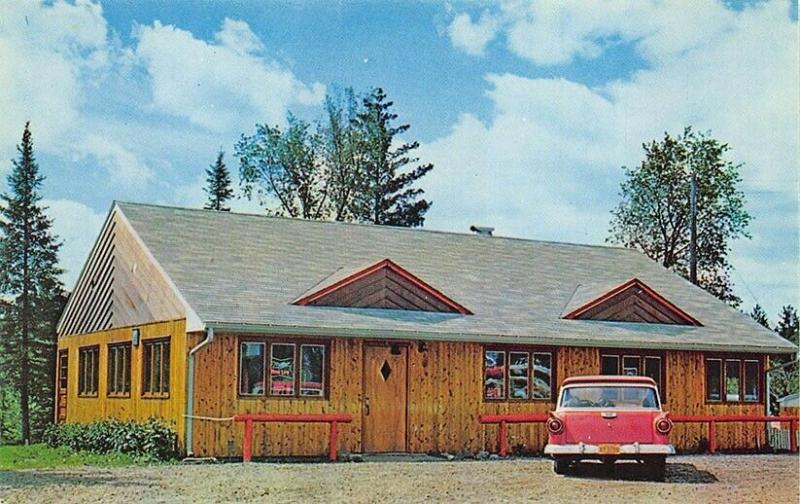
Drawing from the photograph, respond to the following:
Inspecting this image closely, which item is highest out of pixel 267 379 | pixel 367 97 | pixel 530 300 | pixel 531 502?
pixel 367 97

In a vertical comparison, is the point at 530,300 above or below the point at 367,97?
below

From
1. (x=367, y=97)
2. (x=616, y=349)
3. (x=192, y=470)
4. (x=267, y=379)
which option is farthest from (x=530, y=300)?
(x=367, y=97)

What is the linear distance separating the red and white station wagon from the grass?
25.5 feet

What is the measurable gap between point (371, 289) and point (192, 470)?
272 inches

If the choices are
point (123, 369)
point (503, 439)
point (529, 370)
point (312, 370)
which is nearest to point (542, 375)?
point (529, 370)

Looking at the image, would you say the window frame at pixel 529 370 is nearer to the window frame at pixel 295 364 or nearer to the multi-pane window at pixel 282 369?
the window frame at pixel 295 364

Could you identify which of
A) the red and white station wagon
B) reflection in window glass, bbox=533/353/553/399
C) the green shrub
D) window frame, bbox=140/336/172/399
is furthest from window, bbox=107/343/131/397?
the red and white station wagon

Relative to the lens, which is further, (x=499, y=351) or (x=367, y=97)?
(x=367, y=97)

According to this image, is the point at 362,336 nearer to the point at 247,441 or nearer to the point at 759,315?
the point at 247,441

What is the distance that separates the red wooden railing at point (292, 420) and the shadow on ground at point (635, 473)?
474 centimetres

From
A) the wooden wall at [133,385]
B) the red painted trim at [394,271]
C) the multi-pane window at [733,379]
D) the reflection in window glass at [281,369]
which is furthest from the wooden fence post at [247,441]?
→ the multi-pane window at [733,379]

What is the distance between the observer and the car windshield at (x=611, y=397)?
813 inches

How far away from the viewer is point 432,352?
2564 centimetres

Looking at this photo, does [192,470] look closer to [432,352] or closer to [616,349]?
[432,352]
